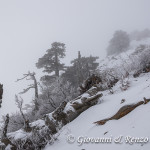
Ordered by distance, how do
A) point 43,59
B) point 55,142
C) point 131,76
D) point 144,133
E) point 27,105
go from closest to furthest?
point 144,133 < point 55,142 < point 131,76 < point 43,59 < point 27,105

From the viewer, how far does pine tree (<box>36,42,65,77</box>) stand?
784 inches

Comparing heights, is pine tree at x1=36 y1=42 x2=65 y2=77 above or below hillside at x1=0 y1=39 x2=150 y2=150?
above

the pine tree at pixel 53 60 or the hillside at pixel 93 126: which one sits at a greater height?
the pine tree at pixel 53 60

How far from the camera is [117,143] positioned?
2.84 metres

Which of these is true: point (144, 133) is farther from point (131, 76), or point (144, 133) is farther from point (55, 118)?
point (131, 76)

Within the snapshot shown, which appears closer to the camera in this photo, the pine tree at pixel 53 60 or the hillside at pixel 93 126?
the hillside at pixel 93 126

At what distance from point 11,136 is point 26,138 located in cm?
56

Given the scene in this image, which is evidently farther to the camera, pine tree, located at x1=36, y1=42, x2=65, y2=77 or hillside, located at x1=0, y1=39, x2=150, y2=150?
pine tree, located at x1=36, y1=42, x2=65, y2=77

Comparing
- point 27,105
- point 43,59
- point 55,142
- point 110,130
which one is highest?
point 43,59

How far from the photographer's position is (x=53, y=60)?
2048 centimetres

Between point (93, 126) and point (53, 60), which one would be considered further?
point (53, 60)

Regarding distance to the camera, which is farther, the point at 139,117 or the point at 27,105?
the point at 27,105

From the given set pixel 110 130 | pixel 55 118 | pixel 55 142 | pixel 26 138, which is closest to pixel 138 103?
pixel 110 130

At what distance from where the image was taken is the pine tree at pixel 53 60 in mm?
19922
